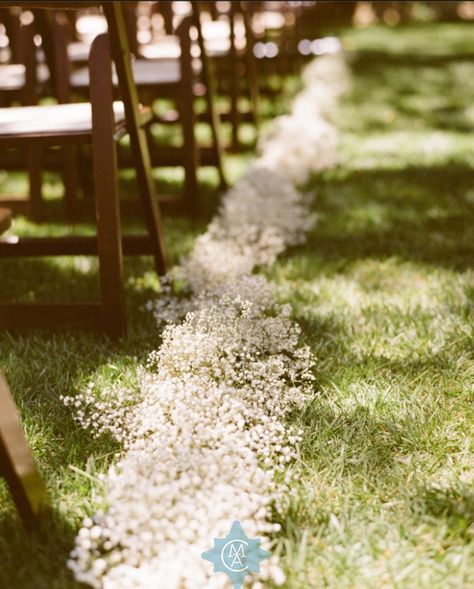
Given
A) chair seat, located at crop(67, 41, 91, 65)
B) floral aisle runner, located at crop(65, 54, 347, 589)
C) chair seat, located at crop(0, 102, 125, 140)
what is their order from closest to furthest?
floral aisle runner, located at crop(65, 54, 347, 589), chair seat, located at crop(0, 102, 125, 140), chair seat, located at crop(67, 41, 91, 65)

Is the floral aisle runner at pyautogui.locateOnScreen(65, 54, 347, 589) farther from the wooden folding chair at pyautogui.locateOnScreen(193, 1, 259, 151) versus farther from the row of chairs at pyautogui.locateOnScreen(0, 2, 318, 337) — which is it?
the wooden folding chair at pyautogui.locateOnScreen(193, 1, 259, 151)

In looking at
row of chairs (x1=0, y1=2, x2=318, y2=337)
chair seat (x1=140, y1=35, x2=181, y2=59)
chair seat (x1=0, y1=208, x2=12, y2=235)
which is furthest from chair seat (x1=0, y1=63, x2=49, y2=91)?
chair seat (x1=0, y1=208, x2=12, y2=235)

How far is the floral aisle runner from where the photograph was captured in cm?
138

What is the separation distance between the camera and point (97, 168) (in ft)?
7.29

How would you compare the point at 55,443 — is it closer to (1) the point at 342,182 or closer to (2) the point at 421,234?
(2) the point at 421,234

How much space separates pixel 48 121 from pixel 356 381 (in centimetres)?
127

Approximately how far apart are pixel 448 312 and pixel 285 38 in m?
5.07

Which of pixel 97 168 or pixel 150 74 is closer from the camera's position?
pixel 97 168

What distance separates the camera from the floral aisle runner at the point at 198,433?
1376 mm

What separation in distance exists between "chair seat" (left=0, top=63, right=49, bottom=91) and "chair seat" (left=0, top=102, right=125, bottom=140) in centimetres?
97

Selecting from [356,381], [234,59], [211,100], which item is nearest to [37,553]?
[356,381]

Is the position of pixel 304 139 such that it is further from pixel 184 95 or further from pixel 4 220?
pixel 4 220

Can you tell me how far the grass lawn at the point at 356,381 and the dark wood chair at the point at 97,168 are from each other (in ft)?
0.28

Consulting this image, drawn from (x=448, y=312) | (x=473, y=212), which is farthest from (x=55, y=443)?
(x=473, y=212)
